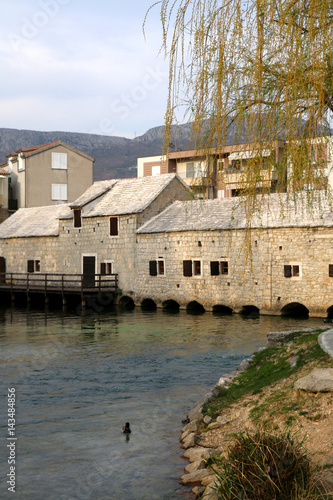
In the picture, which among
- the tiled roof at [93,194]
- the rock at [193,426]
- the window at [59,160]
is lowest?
the rock at [193,426]

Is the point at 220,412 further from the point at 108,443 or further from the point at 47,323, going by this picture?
the point at 47,323

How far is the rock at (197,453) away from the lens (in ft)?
27.0

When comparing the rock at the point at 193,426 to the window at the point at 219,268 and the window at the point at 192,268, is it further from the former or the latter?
the window at the point at 192,268

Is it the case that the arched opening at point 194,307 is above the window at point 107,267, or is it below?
below

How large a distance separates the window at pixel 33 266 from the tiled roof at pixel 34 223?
6.09ft

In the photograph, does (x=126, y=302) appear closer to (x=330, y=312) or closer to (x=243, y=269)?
(x=243, y=269)

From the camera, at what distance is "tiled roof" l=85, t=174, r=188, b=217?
34188 mm

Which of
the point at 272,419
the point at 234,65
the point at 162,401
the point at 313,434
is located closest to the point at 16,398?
the point at 162,401

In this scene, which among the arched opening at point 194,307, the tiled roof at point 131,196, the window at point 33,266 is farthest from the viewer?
the window at point 33,266

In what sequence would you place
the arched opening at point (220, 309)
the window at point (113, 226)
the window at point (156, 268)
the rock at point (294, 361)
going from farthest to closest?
the window at point (113, 226)
the window at point (156, 268)
the arched opening at point (220, 309)
the rock at point (294, 361)

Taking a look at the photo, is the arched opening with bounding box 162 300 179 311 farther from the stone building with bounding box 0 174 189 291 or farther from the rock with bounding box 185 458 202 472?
the rock with bounding box 185 458 202 472

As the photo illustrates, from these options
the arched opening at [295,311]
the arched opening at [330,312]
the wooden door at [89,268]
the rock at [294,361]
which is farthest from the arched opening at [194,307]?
the rock at [294,361]

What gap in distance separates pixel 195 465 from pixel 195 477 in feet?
0.87

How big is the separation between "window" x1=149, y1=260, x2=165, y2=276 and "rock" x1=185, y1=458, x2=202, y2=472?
919 inches
